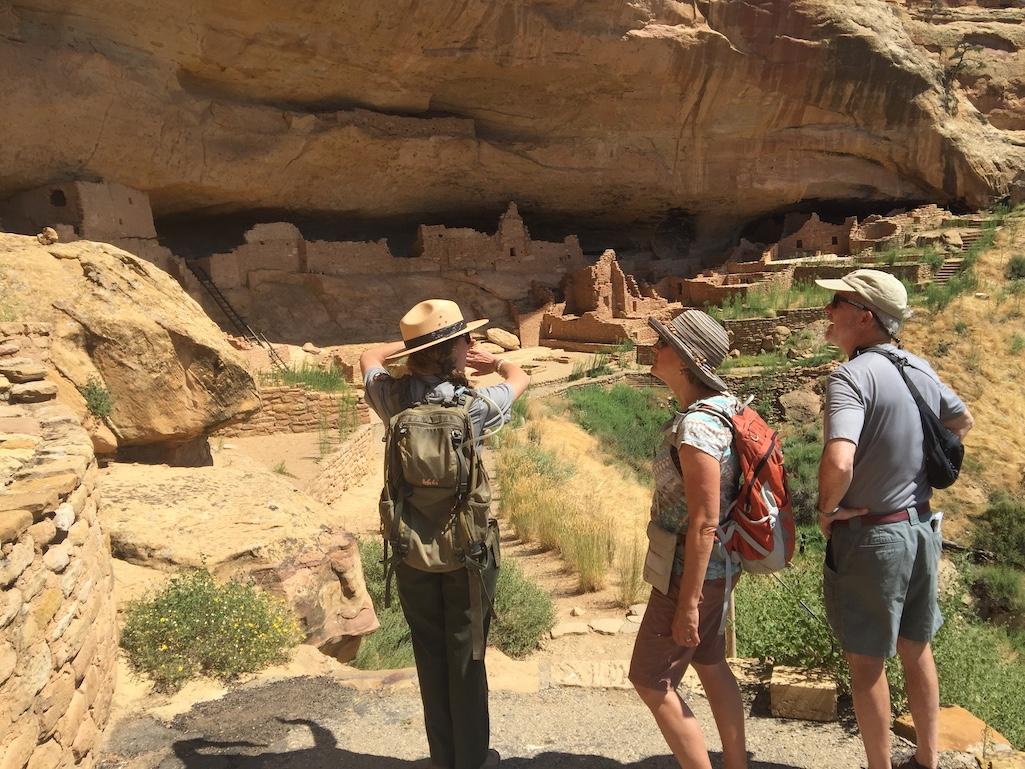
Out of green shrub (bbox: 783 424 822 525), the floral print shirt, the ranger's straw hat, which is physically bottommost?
green shrub (bbox: 783 424 822 525)

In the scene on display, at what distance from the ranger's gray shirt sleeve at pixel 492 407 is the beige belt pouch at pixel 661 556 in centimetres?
62

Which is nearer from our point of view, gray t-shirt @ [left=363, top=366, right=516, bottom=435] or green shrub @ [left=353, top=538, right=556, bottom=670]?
gray t-shirt @ [left=363, top=366, right=516, bottom=435]

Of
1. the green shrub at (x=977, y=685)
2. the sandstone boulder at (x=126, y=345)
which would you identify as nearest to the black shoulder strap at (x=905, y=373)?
the green shrub at (x=977, y=685)

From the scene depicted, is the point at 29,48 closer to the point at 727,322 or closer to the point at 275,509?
the point at 275,509

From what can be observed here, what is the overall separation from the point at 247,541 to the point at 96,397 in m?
1.47

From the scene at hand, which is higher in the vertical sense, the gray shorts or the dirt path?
the gray shorts

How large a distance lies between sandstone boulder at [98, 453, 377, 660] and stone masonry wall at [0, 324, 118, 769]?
0.48 metres

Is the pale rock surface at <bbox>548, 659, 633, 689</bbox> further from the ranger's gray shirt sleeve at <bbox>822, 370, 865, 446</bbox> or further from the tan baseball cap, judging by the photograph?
the tan baseball cap

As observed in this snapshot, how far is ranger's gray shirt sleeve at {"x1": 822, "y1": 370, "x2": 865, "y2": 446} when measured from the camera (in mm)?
2256

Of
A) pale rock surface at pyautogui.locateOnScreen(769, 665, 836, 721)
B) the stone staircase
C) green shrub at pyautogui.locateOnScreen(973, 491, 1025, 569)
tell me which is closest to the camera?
pale rock surface at pyautogui.locateOnScreen(769, 665, 836, 721)

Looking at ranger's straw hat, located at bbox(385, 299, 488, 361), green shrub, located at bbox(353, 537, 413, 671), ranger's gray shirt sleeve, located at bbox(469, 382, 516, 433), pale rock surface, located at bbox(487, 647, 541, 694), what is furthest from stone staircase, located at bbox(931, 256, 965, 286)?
ranger's straw hat, located at bbox(385, 299, 488, 361)

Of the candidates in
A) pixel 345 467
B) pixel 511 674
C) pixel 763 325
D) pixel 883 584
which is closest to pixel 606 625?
pixel 511 674

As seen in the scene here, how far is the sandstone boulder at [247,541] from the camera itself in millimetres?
3861

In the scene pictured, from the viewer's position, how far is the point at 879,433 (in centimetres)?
233
